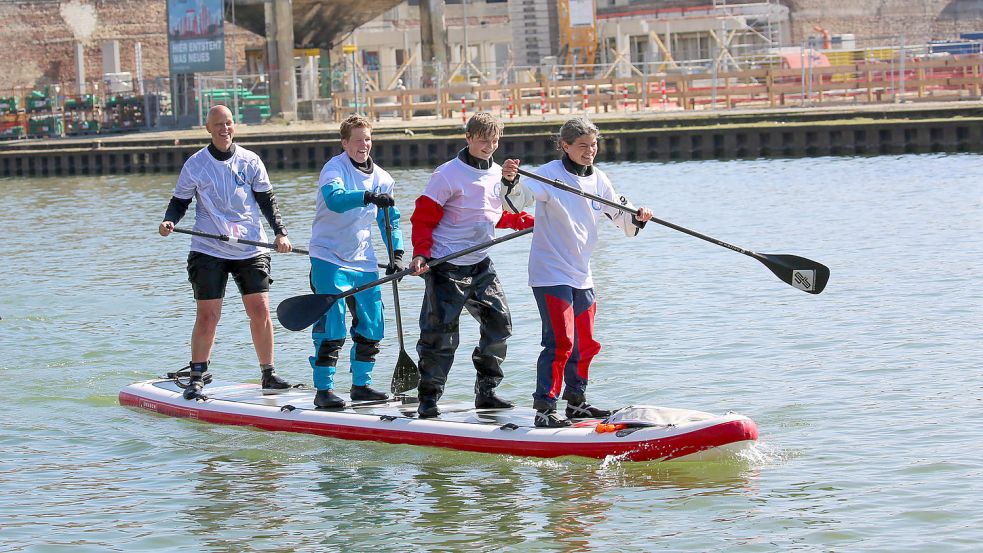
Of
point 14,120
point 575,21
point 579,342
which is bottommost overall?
point 579,342

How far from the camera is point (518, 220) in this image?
8.56 m

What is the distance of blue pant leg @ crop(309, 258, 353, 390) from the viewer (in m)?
9.23

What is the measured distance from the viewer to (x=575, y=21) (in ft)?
193

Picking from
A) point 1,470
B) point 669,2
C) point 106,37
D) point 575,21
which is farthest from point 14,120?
point 1,470

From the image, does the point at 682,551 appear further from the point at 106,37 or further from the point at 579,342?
the point at 106,37

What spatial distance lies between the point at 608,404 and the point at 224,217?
10.3 ft

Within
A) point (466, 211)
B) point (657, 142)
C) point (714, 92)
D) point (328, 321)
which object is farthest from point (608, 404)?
point (714, 92)

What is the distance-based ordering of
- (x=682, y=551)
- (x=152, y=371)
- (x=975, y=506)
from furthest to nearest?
1. (x=152, y=371)
2. (x=975, y=506)
3. (x=682, y=551)

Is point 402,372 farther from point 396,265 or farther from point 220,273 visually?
point 220,273

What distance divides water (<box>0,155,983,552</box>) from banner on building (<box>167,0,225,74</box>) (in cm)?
2370

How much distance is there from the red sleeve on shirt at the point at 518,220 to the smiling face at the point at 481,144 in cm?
39

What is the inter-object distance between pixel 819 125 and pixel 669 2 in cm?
3592

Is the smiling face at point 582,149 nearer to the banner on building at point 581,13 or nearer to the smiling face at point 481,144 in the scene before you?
the smiling face at point 481,144

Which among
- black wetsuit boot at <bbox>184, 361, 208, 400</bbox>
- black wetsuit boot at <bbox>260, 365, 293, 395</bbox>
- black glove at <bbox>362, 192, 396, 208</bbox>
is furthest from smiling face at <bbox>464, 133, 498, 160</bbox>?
black wetsuit boot at <bbox>184, 361, 208, 400</bbox>
